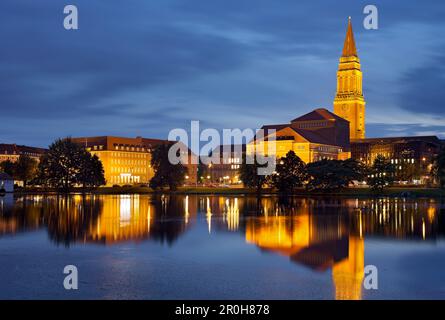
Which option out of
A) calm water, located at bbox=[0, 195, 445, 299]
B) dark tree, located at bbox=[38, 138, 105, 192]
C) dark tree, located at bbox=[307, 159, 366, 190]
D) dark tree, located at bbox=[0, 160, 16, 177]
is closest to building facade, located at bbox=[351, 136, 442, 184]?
dark tree, located at bbox=[307, 159, 366, 190]

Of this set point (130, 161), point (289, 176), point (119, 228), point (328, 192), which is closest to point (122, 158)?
point (130, 161)

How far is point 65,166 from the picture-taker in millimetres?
117375

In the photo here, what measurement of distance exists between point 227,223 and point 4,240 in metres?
16.6

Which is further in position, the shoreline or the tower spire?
the tower spire

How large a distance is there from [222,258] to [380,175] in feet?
269

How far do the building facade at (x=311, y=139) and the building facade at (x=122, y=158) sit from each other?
1304 inches

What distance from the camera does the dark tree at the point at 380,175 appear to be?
99.0 metres

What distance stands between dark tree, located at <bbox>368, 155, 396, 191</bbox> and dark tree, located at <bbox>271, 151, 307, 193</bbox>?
12.2 meters

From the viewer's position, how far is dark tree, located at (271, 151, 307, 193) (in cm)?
10825

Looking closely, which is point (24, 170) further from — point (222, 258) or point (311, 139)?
point (222, 258)

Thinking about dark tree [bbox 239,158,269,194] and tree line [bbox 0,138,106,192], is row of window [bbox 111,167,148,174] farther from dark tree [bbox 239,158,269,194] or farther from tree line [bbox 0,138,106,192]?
dark tree [bbox 239,158,269,194]

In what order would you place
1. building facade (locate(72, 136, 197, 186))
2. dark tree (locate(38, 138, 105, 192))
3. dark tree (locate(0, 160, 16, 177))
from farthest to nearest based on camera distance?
1. building facade (locate(72, 136, 197, 186))
2. dark tree (locate(0, 160, 16, 177))
3. dark tree (locate(38, 138, 105, 192))
